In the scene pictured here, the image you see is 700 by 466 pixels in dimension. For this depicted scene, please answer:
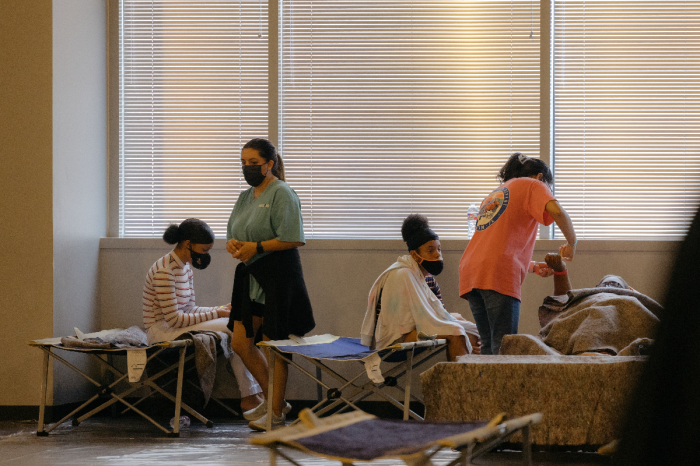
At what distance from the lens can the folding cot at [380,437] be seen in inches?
54.8

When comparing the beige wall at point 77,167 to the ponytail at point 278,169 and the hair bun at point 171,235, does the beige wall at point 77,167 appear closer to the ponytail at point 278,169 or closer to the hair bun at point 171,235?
the hair bun at point 171,235

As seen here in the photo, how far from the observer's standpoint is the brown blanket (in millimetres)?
2951

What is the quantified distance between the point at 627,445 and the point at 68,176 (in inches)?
161

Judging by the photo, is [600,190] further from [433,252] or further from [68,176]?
[68,176]

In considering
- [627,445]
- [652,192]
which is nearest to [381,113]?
[652,192]

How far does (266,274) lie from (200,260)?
0.60 meters

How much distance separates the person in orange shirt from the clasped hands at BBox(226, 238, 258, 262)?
1.08 m

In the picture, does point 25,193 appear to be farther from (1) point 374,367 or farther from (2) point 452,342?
(2) point 452,342

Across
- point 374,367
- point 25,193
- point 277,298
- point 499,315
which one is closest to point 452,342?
point 499,315

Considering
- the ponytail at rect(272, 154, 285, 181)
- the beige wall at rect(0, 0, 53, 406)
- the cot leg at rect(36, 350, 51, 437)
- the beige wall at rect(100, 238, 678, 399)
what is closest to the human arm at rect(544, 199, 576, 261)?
the beige wall at rect(100, 238, 678, 399)

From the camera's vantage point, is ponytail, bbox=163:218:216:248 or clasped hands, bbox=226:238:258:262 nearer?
clasped hands, bbox=226:238:258:262

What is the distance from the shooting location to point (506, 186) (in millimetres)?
3346

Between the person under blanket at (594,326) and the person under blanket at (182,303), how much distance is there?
5.22ft

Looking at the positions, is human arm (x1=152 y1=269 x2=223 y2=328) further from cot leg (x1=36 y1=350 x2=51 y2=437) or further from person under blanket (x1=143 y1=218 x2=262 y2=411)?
cot leg (x1=36 y1=350 x2=51 y2=437)
